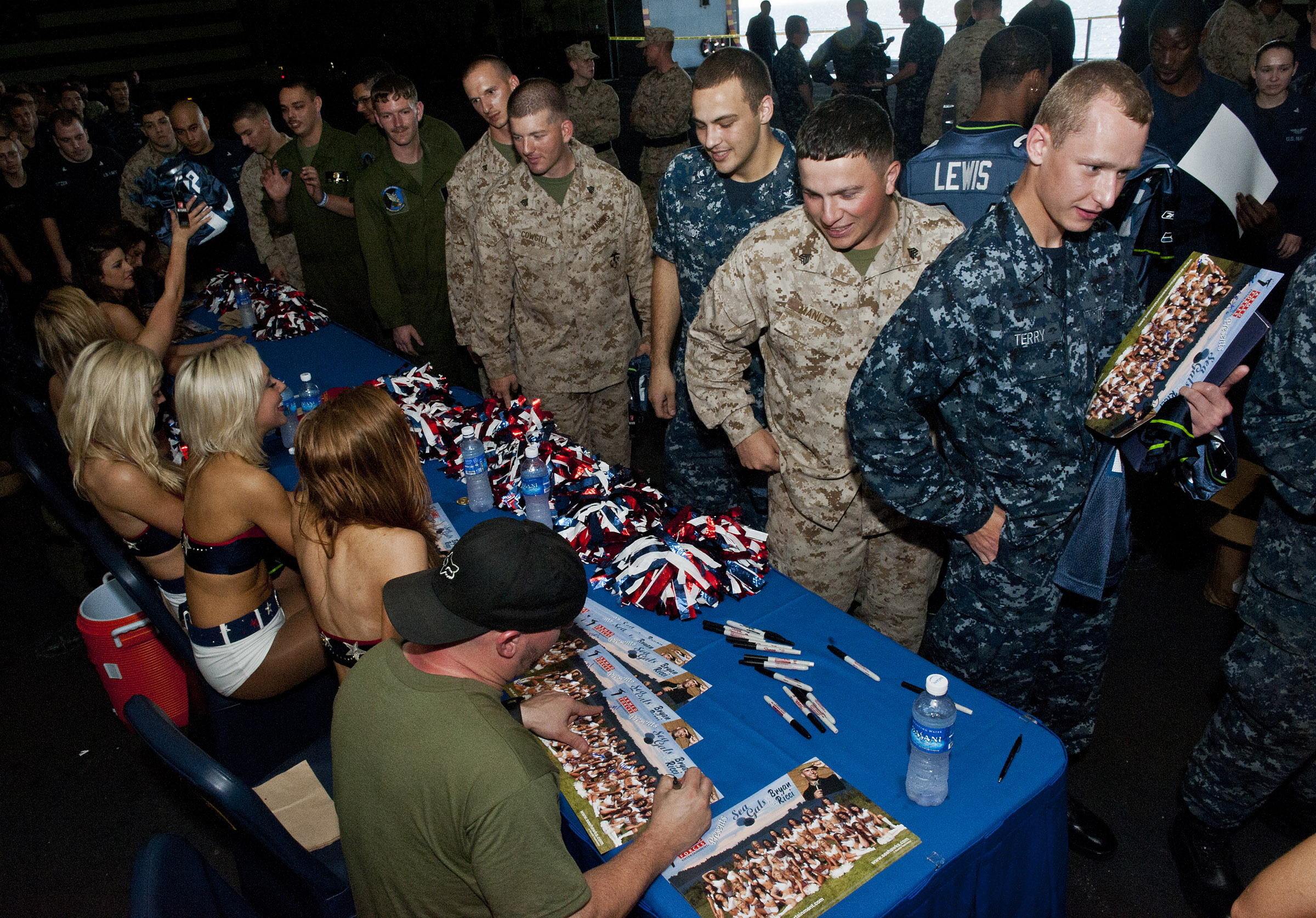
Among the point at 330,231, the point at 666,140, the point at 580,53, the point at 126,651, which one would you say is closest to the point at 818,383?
the point at 126,651

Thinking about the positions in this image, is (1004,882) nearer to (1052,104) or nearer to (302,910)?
(302,910)

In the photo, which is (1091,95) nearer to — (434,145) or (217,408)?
(217,408)

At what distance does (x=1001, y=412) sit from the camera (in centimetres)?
192

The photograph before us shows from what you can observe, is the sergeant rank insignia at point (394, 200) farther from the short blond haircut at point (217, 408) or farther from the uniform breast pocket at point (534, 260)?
the short blond haircut at point (217, 408)

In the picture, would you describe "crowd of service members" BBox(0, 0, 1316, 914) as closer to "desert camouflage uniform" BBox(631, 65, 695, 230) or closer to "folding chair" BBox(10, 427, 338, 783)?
"folding chair" BBox(10, 427, 338, 783)

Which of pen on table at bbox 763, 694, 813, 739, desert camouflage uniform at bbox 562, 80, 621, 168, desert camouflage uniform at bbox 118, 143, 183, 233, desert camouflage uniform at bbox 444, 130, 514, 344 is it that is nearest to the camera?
pen on table at bbox 763, 694, 813, 739

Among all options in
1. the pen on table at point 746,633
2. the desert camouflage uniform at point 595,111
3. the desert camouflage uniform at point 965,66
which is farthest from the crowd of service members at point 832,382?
the desert camouflage uniform at point 595,111

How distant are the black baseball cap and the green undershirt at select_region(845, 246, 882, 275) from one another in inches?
52.2

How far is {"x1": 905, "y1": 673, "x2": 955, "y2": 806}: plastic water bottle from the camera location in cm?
147

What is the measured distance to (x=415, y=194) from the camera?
4516 mm

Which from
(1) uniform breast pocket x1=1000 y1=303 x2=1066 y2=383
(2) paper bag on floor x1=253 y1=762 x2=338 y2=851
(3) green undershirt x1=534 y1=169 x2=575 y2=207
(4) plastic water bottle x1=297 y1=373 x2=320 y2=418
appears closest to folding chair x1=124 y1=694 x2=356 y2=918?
(2) paper bag on floor x1=253 y1=762 x2=338 y2=851

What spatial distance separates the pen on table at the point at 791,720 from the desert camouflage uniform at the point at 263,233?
4689 millimetres

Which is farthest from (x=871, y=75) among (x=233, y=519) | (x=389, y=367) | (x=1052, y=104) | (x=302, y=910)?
(x=302, y=910)

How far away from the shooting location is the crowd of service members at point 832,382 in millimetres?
1865
